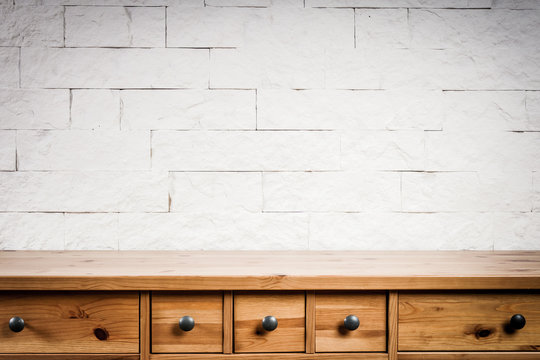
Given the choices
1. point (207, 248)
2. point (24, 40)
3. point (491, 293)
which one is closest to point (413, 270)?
point (491, 293)

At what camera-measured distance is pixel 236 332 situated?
38.6 inches

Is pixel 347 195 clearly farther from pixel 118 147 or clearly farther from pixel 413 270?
pixel 118 147

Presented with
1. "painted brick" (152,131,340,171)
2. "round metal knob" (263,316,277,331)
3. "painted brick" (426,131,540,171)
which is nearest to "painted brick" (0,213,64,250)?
"painted brick" (152,131,340,171)

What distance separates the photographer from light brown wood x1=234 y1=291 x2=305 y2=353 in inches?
38.5

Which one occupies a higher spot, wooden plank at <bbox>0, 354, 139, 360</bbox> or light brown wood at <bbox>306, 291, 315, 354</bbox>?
light brown wood at <bbox>306, 291, 315, 354</bbox>

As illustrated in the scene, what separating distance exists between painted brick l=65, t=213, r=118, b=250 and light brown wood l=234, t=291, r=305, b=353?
743mm

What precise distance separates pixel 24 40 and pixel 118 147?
1.90ft

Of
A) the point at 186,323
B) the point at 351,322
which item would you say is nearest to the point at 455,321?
the point at 351,322

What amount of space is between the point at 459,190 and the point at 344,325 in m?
0.85

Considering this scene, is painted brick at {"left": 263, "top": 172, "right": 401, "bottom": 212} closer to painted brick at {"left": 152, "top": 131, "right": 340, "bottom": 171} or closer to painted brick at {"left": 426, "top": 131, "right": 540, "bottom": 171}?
painted brick at {"left": 152, "top": 131, "right": 340, "bottom": 171}

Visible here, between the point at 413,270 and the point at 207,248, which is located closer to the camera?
the point at 413,270

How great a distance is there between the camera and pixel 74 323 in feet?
3.19

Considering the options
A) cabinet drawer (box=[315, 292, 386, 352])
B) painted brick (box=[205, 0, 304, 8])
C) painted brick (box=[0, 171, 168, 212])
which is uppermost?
painted brick (box=[205, 0, 304, 8])

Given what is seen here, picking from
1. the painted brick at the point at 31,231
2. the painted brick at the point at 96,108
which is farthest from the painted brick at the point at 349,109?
the painted brick at the point at 31,231
